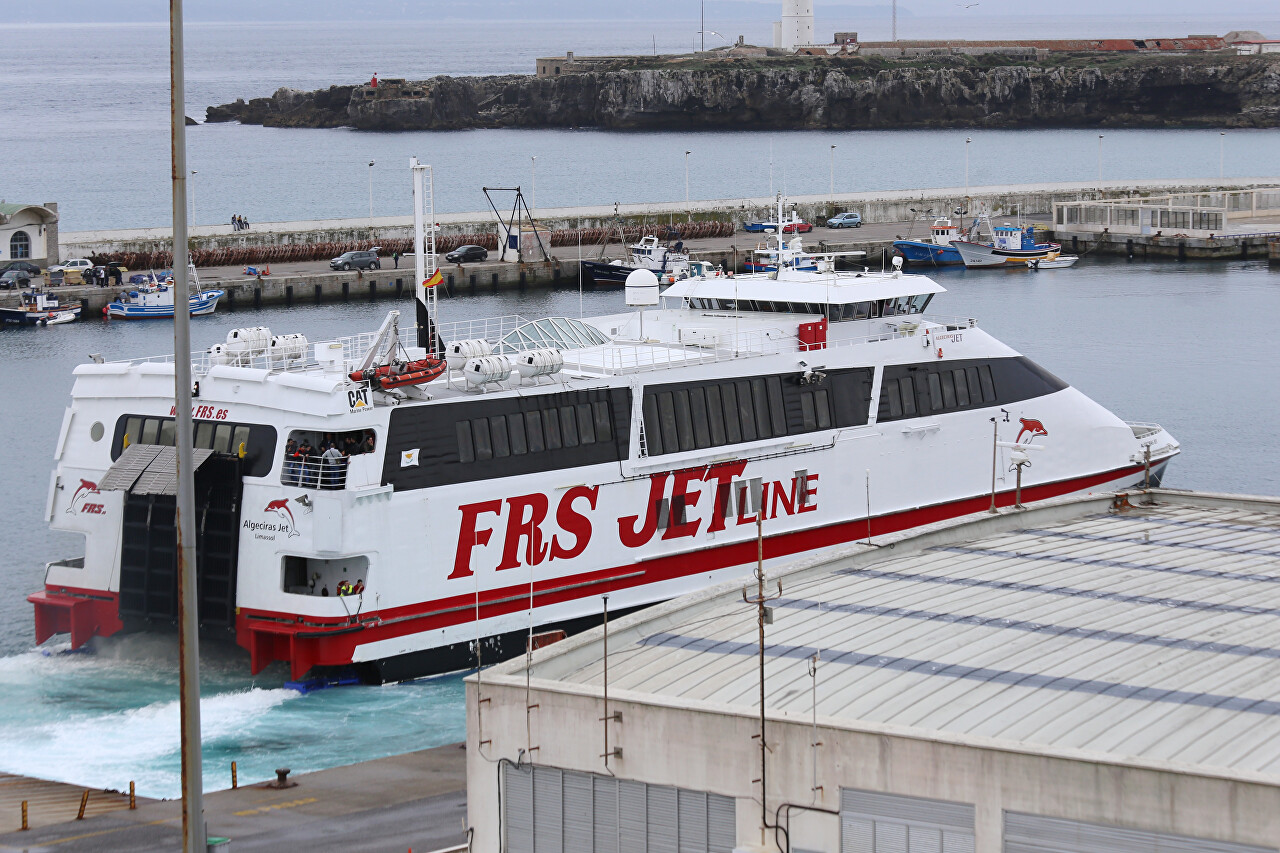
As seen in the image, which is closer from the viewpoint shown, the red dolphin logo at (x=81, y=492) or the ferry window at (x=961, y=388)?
the red dolphin logo at (x=81, y=492)

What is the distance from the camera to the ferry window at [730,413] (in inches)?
1128

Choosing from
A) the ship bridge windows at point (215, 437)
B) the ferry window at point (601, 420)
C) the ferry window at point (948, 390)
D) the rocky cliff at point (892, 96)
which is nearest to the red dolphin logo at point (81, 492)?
the ship bridge windows at point (215, 437)

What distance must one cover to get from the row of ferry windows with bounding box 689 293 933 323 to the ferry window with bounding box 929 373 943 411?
1431 millimetres

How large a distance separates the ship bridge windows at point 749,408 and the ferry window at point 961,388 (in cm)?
214

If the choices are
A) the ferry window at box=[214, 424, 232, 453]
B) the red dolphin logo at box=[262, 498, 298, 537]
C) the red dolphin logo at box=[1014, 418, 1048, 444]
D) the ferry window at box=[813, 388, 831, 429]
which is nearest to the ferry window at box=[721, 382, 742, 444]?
the ferry window at box=[813, 388, 831, 429]

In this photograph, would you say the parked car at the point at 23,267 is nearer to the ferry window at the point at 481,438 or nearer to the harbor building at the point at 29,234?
the harbor building at the point at 29,234

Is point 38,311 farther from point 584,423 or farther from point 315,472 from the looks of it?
point 315,472

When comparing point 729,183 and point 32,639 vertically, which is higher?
point 729,183

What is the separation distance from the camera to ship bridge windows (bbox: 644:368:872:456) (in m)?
27.9

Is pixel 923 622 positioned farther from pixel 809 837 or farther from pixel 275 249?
pixel 275 249

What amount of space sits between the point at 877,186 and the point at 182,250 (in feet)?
404

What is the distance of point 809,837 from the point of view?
547 inches

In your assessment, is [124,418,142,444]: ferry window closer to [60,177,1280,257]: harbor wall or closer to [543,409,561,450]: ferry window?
[543,409,561,450]: ferry window

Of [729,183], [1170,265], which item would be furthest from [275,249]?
[729,183]
